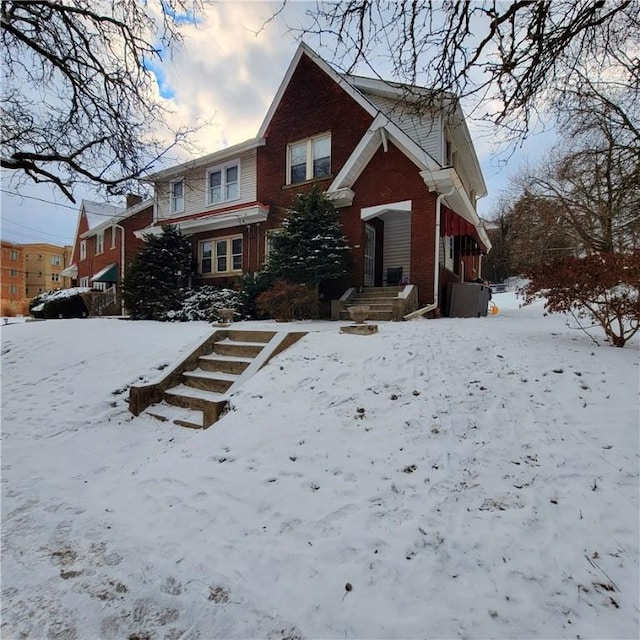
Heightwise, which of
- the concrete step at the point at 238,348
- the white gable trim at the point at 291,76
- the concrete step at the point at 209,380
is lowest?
the concrete step at the point at 209,380

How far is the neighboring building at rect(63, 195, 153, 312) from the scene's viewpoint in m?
19.3

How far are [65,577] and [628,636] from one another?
3622mm

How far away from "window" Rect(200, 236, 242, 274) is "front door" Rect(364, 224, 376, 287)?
567 centimetres

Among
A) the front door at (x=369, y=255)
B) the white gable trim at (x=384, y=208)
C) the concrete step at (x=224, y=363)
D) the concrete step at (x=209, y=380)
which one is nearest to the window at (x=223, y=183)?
the front door at (x=369, y=255)

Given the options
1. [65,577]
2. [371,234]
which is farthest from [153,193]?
[65,577]

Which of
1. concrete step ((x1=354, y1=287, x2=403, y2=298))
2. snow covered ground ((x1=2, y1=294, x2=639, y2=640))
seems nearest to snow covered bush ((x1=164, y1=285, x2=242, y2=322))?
concrete step ((x1=354, y1=287, x2=403, y2=298))

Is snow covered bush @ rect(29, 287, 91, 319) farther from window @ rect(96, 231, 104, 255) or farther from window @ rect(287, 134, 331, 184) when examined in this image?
window @ rect(287, 134, 331, 184)

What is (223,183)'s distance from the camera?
1630cm

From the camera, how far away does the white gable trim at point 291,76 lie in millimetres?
12287

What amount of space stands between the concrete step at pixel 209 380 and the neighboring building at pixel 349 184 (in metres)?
5.58

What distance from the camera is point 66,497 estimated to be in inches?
150

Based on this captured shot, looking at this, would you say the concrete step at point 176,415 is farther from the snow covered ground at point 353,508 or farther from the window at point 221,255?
the window at point 221,255

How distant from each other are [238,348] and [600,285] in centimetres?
615

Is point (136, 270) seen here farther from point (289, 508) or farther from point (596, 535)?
point (596, 535)
